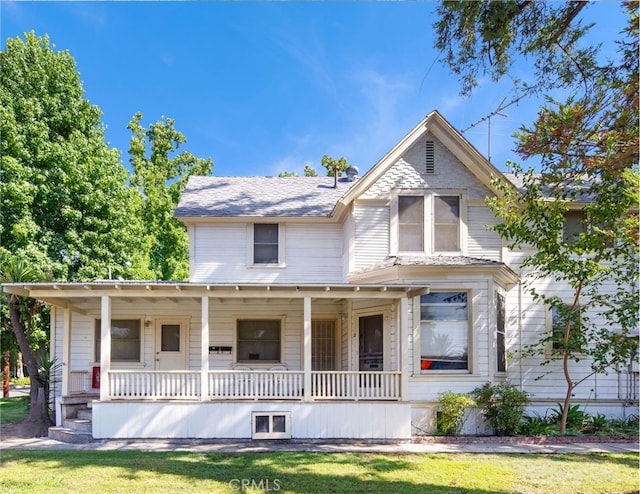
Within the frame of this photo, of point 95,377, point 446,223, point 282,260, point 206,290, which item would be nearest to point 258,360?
point 282,260

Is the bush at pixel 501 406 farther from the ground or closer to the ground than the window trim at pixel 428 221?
closer to the ground

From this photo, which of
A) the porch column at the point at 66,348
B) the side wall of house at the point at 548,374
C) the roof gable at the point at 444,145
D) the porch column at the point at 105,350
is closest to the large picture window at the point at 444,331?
the side wall of house at the point at 548,374

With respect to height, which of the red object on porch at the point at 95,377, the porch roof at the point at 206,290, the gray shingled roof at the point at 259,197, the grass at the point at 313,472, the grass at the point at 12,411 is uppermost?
the gray shingled roof at the point at 259,197

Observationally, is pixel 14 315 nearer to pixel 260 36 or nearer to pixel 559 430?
pixel 260 36

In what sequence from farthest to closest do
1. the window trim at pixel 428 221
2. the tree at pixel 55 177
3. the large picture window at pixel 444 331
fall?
the tree at pixel 55 177 → the window trim at pixel 428 221 → the large picture window at pixel 444 331

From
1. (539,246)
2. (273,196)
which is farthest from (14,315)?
(539,246)

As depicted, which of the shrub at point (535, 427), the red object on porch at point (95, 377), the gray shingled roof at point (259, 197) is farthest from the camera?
the gray shingled roof at point (259, 197)

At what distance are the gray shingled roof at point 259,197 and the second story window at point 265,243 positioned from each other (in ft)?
1.42

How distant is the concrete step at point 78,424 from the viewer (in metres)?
10.6

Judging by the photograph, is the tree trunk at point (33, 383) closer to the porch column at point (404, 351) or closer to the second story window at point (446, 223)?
the porch column at point (404, 351)

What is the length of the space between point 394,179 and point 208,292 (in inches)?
211

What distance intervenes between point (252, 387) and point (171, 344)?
4059 mm

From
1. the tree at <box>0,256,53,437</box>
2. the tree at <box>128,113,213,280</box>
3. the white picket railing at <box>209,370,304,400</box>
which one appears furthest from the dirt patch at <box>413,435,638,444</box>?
the tree at <box>128,113,213,280</box>

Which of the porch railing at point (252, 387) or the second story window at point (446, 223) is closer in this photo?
the porch railing at point (252, 387)
